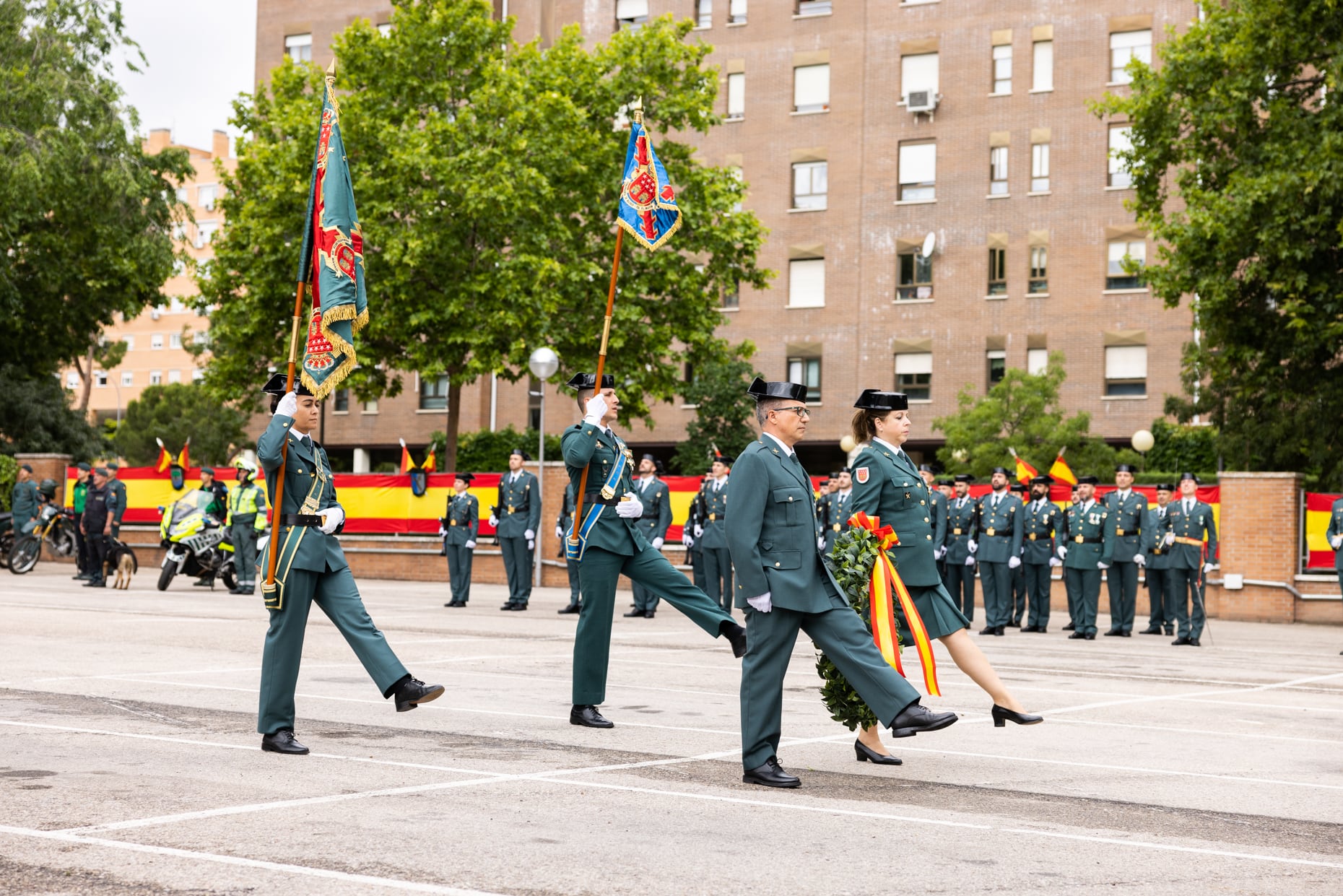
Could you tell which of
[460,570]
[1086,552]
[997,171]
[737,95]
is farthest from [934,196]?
[1086,552]

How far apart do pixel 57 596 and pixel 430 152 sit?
1756 cm

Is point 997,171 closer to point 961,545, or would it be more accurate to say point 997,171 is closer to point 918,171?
point 918,171

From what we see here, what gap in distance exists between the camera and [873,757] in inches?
327

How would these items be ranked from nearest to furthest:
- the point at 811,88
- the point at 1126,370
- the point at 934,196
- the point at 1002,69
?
1. the point at 1126,370
2. the point at 1002,69
3. the point at 934,196
4. the point at 811,88

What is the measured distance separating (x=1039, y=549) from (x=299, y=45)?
4599cm

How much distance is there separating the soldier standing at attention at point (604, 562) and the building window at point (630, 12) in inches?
1790

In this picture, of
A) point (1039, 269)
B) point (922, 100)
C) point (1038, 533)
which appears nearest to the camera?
point (1038, 533)

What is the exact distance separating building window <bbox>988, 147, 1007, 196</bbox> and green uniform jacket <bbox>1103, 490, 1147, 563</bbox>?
28927 mm

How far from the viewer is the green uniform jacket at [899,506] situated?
8.44m

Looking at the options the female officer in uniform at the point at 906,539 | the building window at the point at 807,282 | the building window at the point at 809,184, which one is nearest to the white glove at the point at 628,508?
the female officer in uniform at the point at 906,539

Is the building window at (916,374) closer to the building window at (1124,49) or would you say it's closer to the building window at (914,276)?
the building window at (914,276)

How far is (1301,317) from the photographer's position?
1106 inches

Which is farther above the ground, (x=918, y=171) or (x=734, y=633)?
(x=918, y=171)

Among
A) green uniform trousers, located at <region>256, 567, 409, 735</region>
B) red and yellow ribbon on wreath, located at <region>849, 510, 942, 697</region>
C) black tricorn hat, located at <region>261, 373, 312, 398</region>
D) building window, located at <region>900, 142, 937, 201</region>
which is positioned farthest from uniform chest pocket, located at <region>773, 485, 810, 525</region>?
building window, located at <region>900, 142, 937, 201</region>
